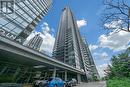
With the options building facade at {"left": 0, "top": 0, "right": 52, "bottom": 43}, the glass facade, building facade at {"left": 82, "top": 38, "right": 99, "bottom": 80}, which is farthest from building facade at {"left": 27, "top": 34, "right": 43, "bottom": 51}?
building facade at {"left": 0, "top": 0, "right": 52, "bottom": 43}

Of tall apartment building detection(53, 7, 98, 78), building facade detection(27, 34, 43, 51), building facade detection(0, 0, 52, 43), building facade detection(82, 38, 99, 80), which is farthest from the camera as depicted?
building facade detection(82, 38, 99, 80)

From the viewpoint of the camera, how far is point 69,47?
4601 inches

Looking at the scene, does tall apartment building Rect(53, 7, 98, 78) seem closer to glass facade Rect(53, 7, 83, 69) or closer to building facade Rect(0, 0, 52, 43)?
glass facade Rect(53, 7, 83, 69)

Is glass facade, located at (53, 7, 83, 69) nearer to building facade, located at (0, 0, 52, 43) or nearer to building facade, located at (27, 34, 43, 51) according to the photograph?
building facade, located at (27, 34, 43, 51)

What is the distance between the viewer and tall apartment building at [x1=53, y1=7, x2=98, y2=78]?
108m

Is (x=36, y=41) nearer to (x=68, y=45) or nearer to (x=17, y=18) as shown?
(x=68, y=45)

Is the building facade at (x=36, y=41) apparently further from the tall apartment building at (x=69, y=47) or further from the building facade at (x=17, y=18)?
the building facade at (x=17, y=18)

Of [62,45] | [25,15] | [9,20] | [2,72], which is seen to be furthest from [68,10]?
[2,72]

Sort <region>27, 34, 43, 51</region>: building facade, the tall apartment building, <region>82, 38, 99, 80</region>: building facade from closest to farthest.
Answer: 1. <region>27, 34, 43, 51</region>: building facade
2. the tall apartment building
3. <region>82, 38, 99, 80</region>: building facade

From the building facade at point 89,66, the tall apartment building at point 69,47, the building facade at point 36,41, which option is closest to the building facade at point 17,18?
the building facade at point 36,41

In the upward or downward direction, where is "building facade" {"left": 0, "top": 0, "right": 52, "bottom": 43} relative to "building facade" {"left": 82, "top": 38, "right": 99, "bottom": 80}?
downward

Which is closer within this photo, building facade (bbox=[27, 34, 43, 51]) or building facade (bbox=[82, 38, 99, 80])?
building facade (bbox=[27, 34, 43, 51])

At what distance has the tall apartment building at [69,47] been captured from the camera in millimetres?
108012

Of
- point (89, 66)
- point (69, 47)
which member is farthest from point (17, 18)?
point (89, 66)
